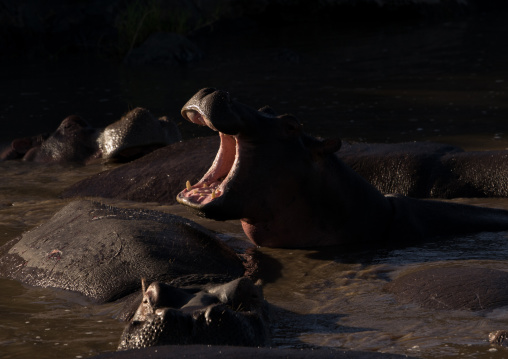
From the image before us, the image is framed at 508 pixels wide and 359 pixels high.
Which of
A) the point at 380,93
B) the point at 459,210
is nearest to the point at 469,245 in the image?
the point at 459,210

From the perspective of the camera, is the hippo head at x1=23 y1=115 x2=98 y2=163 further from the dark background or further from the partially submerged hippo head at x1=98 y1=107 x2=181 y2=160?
the dark background

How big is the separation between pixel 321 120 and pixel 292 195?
4541mm

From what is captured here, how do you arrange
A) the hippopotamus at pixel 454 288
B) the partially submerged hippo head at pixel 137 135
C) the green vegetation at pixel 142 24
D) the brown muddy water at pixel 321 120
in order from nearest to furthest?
the brown muddy water at pixel 321 120
the hippopotamus at pixel 454 288
the partially submerged hippo head at pixel 137 135
the green vegetation at pixel 142 24

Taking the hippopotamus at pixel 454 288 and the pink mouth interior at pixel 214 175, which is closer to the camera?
the hippopotamus at pixel 454 288

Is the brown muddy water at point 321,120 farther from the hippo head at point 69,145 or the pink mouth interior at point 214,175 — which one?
the pink mouth interior at point 214,175

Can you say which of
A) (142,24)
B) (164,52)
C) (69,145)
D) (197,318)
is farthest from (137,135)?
(142,24)

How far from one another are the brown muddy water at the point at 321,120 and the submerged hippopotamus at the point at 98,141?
0.59ft

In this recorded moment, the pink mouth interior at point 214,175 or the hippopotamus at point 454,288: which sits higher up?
the pink mouth interior at point 214,175

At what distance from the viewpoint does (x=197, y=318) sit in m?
2.83

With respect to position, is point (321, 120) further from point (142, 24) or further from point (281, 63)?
point (142, 24)

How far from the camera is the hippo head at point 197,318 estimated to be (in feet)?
9.18

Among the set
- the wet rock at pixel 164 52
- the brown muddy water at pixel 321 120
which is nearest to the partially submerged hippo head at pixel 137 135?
the brown muddy water at pixel 321 120

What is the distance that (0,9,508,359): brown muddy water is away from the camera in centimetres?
335

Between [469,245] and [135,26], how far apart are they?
11.2 meters
